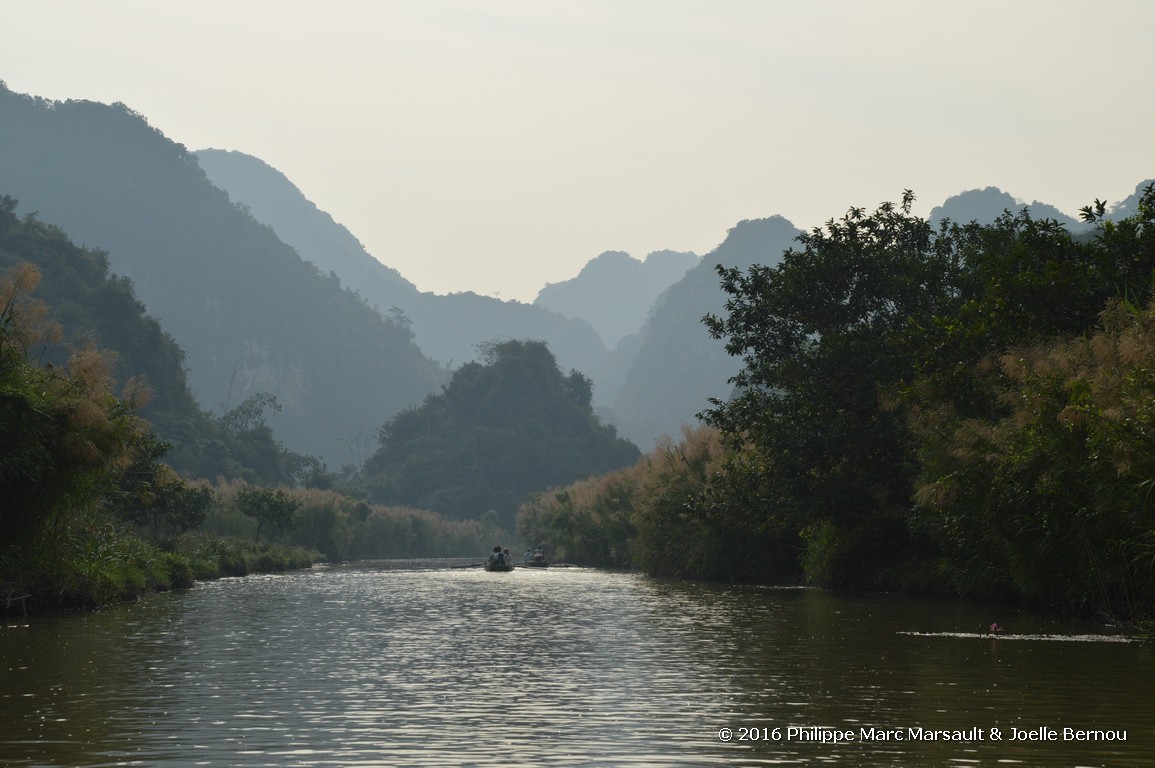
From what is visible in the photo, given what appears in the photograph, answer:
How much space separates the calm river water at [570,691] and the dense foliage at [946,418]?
192cm

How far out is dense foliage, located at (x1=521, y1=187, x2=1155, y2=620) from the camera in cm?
2277

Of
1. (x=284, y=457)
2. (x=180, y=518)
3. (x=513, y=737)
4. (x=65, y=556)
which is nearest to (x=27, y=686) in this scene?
(x=513, y=737)

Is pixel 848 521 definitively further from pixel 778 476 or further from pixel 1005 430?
pixel 1005 430

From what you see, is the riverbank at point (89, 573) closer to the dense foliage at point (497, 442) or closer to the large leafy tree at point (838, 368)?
the large leafy tree at point (838, 368)

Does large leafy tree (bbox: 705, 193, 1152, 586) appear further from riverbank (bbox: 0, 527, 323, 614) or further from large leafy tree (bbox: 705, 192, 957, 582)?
riverbank (bbox: 0, 527, 323, 614)

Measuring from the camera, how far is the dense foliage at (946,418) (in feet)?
74.7

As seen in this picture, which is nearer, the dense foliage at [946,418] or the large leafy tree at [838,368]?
the dense foliage at [946,418]

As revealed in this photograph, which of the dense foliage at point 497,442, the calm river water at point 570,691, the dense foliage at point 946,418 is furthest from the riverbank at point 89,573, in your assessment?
the dense foliage at point 497,442

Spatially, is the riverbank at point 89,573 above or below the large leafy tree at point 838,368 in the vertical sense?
below

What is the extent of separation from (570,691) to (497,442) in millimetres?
140913

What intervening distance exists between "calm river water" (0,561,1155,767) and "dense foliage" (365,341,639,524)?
12237cm

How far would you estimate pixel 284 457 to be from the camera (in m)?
124

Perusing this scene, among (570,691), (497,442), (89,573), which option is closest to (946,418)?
(570,691)

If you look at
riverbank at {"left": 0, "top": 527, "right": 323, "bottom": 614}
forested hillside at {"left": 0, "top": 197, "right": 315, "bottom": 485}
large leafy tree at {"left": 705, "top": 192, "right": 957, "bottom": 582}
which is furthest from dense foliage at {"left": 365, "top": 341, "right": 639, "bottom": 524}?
large leafy tree at {"left": 705, "top": 192, "right": 957, "bottom": 582}
